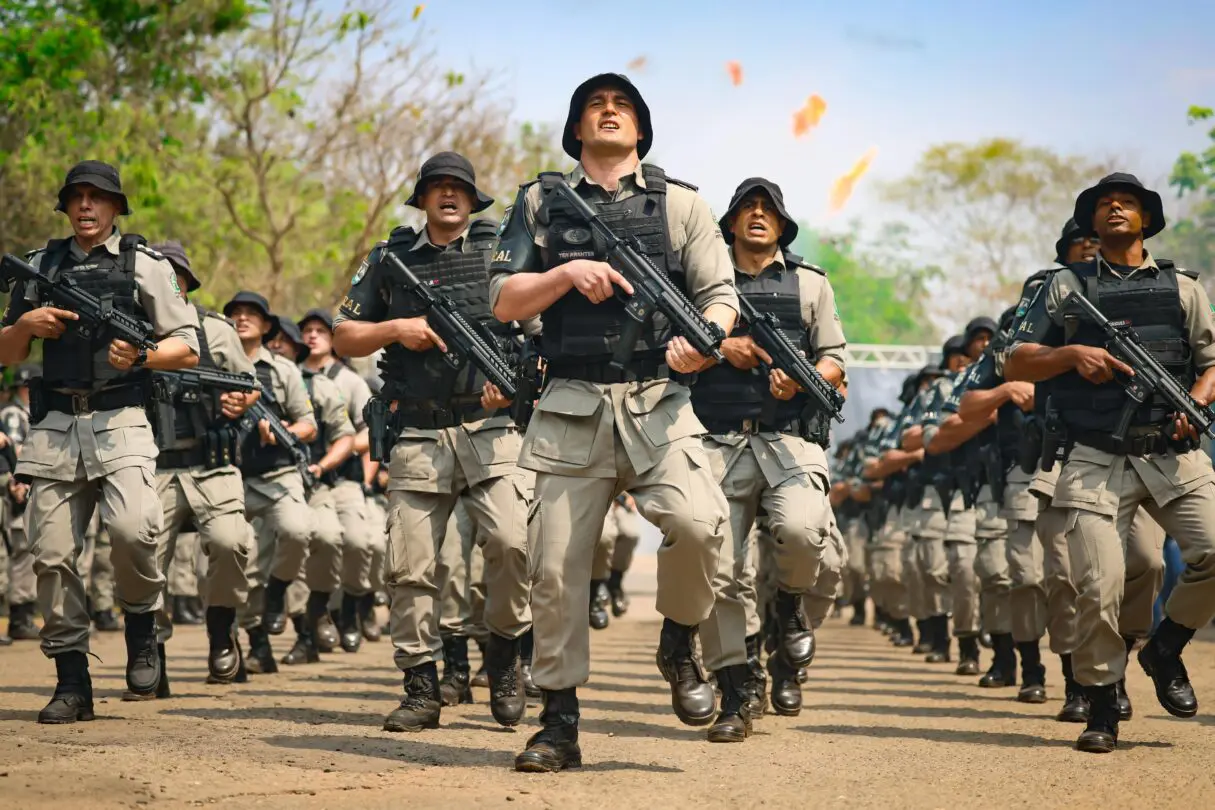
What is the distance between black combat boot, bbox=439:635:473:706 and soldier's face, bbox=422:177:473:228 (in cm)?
229

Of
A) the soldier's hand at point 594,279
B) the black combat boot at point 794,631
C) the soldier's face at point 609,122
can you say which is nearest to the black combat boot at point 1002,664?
the black combat boot at point 794,631

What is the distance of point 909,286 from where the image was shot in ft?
257

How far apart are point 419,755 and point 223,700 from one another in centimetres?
276

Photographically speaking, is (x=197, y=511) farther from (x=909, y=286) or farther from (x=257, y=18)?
(x=909, y=286)

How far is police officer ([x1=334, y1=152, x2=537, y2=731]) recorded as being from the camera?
8.34 meters

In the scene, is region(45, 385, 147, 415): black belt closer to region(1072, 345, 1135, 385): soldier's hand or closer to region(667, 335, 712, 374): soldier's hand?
region(667, 335, 712, 374): soldier's hand

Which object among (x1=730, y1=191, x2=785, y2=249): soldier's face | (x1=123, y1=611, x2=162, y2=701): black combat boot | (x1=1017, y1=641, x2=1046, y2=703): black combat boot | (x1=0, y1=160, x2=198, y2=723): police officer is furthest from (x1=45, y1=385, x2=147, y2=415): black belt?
(x1=1017, y1=641, x2=1046, y2=703): black combat boot

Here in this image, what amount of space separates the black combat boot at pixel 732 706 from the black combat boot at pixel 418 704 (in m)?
1.31

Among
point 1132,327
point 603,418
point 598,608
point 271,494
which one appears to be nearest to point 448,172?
point 603,418

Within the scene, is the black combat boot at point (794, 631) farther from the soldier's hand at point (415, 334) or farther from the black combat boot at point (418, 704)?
the soldier's hand at point (415, 334)

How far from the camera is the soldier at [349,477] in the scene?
13359mm

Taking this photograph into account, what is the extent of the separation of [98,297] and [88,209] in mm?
445

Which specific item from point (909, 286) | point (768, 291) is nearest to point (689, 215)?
Result: point (768, 291)

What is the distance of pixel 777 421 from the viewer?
30.2 ft
